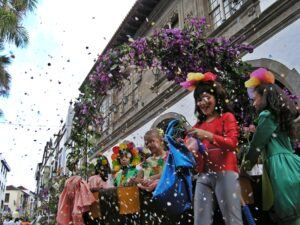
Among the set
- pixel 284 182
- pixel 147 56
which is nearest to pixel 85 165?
pixel 147 56

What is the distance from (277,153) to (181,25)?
898 cm

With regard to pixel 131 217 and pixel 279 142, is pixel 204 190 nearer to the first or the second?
pixel 279 142

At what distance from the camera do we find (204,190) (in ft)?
8.95

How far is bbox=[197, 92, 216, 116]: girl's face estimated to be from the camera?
2.98 m

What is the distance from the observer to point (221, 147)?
2.68m

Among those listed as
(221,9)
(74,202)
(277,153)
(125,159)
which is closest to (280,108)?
(277,153)

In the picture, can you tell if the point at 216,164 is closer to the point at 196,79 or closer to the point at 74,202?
the point at 196,79

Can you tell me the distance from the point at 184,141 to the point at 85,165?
3145 millimetres

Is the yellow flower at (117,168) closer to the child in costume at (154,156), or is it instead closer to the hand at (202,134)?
the child in costume at (154,156)

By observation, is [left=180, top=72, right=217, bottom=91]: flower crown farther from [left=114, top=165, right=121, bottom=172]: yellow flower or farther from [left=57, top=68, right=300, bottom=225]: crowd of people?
[left=114, top=165, right=121, bottom=172]: yellow flower

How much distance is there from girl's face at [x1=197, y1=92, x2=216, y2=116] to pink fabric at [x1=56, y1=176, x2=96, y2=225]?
71.8 inches

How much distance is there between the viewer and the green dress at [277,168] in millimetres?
2371

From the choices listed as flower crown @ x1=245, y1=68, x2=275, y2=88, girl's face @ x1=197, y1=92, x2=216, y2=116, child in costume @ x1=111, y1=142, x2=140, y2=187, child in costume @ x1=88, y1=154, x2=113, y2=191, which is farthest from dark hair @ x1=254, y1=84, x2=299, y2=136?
child in costume @ x1=88, y1=154, x2=113, y2=191

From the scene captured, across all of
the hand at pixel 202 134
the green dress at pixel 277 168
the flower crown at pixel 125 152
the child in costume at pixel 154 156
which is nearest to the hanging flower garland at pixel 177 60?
the flower crown at pixel 125 152
